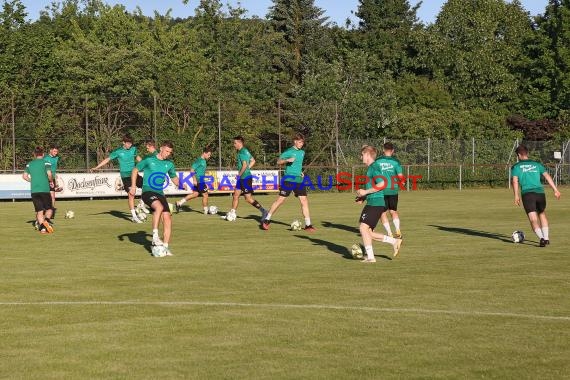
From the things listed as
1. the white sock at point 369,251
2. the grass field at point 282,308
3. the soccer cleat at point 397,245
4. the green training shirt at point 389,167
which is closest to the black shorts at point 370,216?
the white sock at point 369,251

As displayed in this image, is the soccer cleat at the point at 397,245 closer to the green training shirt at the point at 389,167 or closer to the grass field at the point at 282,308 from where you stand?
the grass field at the point at 282,308

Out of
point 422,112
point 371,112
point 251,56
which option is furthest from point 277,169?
point 251,56

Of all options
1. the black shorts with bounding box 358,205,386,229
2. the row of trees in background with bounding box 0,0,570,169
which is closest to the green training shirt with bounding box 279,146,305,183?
the black shorts with bounding box 358,205,386,229

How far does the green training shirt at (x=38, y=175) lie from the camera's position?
23016 millimetres

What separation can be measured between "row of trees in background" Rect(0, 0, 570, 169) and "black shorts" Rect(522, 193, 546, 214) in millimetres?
27186

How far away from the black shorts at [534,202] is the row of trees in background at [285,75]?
89.2 ft

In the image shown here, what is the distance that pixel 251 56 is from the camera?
69812mm

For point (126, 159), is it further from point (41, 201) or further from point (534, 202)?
point (534, 202)

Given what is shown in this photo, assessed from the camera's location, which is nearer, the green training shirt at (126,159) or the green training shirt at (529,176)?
the green training shirt at (529,176)

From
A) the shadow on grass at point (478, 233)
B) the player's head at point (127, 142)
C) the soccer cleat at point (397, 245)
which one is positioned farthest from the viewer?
the player's head at point (127, 142)

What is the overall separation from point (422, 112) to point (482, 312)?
53577 mm

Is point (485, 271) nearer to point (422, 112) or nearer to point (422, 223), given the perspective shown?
point (422, 223)

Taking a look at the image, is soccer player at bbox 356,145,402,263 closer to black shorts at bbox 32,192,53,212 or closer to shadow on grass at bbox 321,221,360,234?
shadow on grass at bbox 321,221,360,234

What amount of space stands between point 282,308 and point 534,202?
30.2 feet
